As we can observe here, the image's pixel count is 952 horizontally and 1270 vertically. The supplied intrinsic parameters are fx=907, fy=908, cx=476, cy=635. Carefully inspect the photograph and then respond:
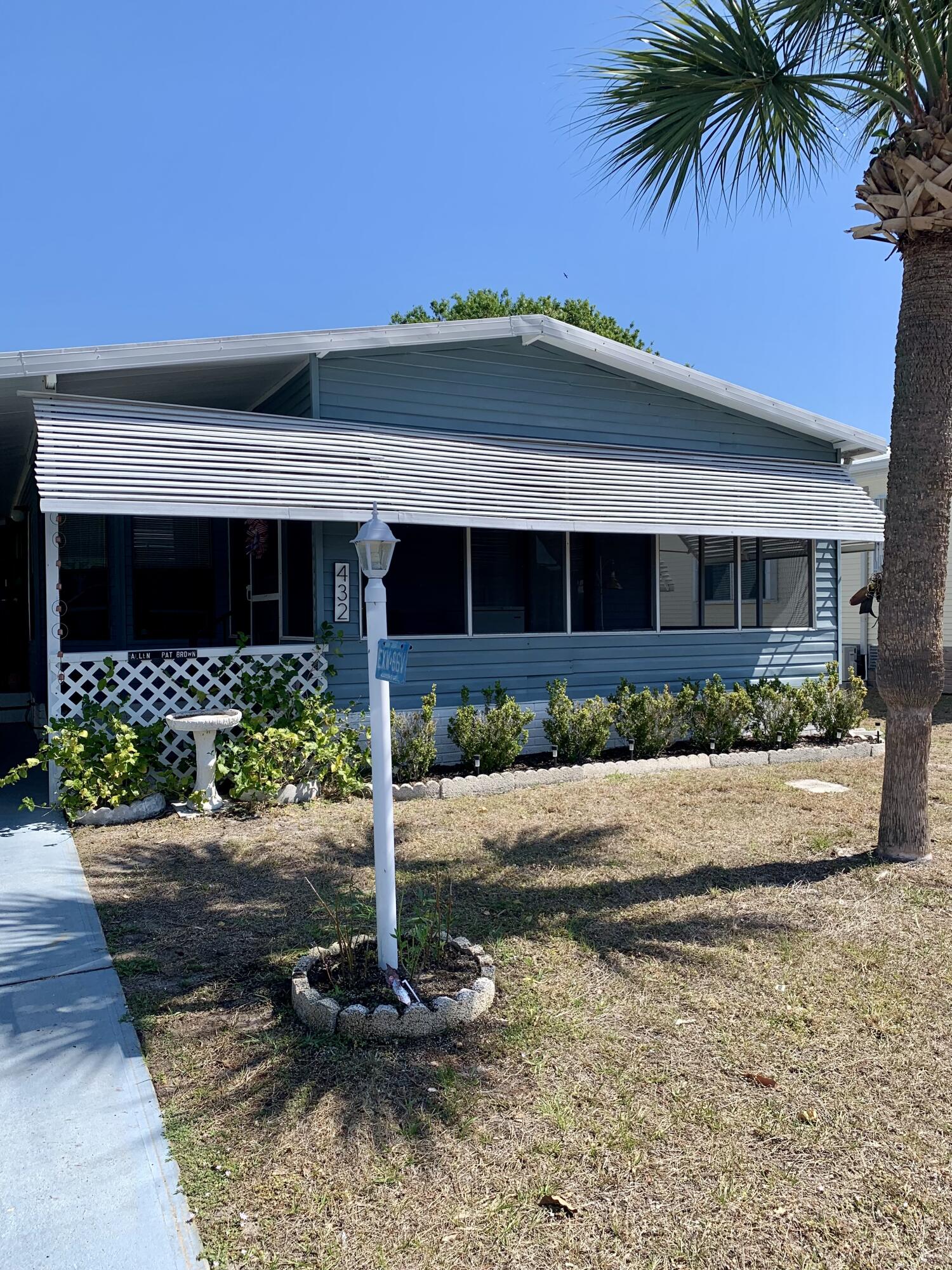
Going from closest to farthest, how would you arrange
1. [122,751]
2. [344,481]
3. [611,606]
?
1. [122,751]
2. [344,481]
3. [611,606]

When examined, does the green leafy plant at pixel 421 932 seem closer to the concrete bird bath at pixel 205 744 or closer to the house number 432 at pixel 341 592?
the concrete bird bath at pixel 205 744

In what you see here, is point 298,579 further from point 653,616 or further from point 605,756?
point 653,616

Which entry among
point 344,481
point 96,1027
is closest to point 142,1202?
point 96,1027

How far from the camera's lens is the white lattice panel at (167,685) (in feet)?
26.4

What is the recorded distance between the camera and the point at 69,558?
10031 millimetres

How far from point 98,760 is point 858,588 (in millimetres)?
17388

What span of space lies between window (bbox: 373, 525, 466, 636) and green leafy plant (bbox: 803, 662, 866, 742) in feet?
15.2

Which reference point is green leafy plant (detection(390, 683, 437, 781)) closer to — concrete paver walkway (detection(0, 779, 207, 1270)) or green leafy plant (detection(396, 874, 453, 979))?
green leafy plant (detection(396, 874, 453, 979))

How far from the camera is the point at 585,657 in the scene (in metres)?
11.1

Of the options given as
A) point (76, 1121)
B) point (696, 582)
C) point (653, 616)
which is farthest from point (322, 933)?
point (696, 582)

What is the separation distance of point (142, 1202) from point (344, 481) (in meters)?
6.86

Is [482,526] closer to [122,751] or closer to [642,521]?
[642,521]

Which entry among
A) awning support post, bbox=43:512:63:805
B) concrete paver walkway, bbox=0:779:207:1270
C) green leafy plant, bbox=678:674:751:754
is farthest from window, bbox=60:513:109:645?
green leafy plant, bbox=678:674:751:754

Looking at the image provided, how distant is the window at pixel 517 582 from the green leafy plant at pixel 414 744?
1505mm
